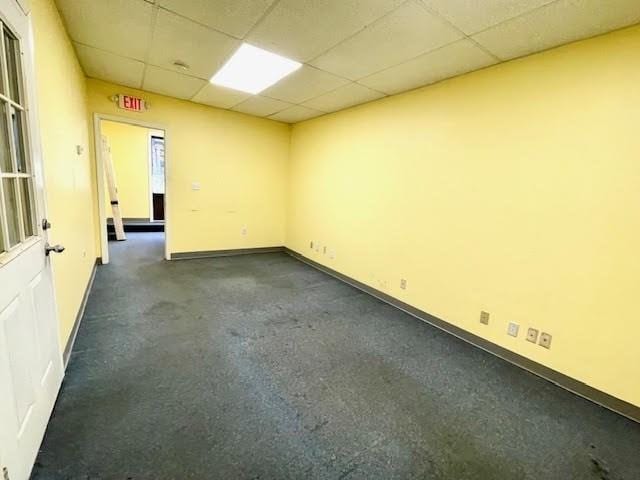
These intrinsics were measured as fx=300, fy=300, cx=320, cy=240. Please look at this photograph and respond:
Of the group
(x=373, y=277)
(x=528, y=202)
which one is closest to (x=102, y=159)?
(x=373, y=277)

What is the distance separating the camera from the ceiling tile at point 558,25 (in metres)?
1.67

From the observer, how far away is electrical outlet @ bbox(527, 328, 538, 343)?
229 centimetres

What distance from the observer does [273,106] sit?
14.1ft

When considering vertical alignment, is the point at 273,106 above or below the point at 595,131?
above

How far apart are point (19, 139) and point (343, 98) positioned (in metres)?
3.08

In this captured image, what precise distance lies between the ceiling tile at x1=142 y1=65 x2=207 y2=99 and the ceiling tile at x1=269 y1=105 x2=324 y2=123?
128cm

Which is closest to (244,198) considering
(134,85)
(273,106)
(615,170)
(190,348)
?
(273,106)

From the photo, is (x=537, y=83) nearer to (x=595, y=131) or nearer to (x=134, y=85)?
(x=595, y=131)

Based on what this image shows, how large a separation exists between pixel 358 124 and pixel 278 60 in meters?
1.48

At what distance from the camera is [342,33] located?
215cm

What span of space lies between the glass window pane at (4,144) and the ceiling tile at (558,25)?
2.68 meters

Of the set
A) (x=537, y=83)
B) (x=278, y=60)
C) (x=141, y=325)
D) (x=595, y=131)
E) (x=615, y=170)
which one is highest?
(x=278, y=60)

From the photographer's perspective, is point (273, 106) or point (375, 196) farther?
point (273, 106)

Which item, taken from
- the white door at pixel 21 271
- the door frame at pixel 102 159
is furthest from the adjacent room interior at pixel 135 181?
the white door at pixel 21 271
